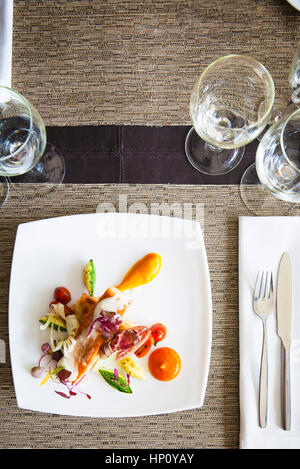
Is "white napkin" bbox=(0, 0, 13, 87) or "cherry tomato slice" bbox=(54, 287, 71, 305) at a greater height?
"white napkin" bbox=(0, 0, 13, 87)

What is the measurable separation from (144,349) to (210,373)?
0.45 ft

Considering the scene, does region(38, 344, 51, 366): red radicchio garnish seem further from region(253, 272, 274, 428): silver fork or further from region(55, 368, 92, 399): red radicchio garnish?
region(253, 272, 274, 428): silver fork

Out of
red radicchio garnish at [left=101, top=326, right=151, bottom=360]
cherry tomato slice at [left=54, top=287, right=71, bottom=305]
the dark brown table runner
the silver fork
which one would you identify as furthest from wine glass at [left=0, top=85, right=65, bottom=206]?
the silver fork

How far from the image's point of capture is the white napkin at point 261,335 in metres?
0.74

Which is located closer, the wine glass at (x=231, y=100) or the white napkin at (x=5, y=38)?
the wine glass at (x=231, y=100)

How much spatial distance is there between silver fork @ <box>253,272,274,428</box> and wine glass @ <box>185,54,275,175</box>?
0.25 m

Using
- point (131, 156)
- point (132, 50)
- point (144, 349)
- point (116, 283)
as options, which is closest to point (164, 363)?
point (144, 349)

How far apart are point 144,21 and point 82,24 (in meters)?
0.12

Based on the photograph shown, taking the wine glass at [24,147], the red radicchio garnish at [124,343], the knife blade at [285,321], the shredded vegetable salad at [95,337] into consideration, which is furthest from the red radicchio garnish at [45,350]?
the knife blade at [285,321]

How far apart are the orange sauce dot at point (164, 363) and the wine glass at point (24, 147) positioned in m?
0.37

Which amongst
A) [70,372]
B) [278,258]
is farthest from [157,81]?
[70,372]

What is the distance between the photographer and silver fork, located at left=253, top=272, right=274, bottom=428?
733 millimetres

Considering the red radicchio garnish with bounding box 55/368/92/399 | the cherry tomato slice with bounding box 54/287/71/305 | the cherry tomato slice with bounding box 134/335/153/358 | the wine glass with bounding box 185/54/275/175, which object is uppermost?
the wine glass with bounding box 185/54/275/175

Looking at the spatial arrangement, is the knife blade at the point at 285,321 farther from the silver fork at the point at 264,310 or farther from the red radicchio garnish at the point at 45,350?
the red radicchio garnish at the point at 45,350
